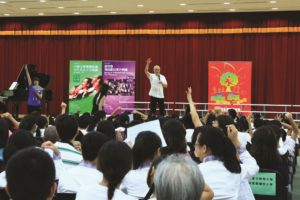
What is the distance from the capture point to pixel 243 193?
2.89 meters

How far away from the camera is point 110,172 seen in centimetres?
211

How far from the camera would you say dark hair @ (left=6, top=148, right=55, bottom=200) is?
1.48 meters

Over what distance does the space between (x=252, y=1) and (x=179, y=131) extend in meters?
10.5

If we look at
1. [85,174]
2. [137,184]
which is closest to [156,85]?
[137,184]

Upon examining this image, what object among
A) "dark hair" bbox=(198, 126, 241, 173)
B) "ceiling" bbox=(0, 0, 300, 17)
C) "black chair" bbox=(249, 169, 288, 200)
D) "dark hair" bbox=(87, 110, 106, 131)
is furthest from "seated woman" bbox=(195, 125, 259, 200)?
"ceiling" bbox=(0, 0, 300, 17)

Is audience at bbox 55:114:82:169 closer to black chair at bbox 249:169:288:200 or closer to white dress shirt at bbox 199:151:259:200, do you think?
white dress shirt at bbox 199:151:259:200

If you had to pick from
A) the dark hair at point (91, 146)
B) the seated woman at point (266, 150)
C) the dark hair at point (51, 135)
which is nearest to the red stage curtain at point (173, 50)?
the seated woman at point (266, 150)

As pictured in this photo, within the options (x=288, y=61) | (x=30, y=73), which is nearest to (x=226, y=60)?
(x=288, y=61)

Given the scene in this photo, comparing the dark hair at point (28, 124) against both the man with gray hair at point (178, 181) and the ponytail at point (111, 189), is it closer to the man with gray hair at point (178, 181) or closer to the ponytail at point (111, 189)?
the ponytail at point (111, 189)

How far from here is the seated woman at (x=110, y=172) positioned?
2.07m

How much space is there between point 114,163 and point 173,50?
1426cm

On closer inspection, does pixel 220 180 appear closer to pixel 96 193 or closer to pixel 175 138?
pixel 96 193

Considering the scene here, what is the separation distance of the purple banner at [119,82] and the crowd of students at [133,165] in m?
10.3

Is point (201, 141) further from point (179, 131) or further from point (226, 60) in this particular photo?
point (226, 60)
